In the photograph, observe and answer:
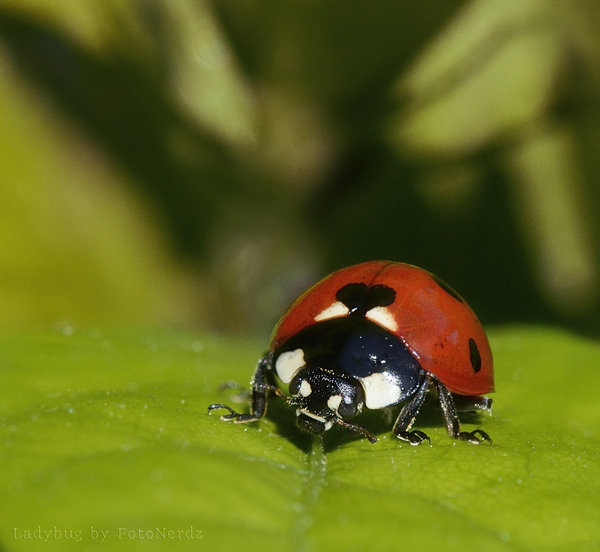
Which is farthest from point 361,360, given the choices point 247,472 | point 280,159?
point 280,159

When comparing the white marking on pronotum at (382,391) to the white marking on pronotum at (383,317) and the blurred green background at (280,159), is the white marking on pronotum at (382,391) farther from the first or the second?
the blurred green background at (280,159)

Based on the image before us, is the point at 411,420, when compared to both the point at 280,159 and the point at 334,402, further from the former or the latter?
the point at 280,159

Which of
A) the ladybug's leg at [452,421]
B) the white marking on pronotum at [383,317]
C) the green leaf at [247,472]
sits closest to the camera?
the green leaf at [247,472]

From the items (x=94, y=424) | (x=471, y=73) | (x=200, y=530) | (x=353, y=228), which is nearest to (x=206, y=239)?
(x=353, y=228)

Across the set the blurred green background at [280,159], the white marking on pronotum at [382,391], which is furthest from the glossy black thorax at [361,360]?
the blurred green background at [280,159]

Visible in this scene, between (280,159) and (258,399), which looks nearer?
(258,399)

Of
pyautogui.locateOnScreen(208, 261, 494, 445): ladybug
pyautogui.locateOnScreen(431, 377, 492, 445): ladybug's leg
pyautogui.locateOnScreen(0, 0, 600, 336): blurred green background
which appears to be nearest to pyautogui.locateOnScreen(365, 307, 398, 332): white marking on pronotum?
pyautogui.locateOnScreen(208, 261, 494, 445): ladybug
